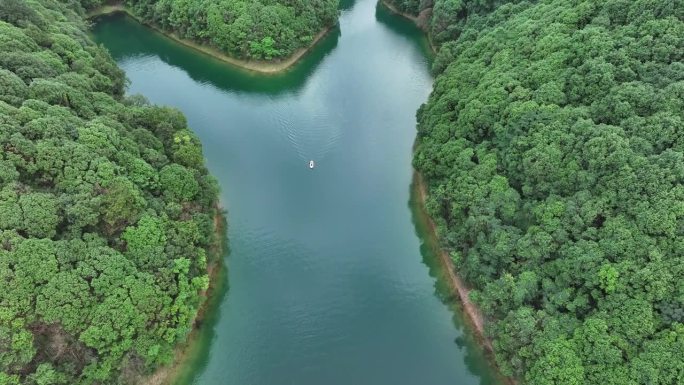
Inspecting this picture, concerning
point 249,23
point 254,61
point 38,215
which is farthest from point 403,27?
point 38,215

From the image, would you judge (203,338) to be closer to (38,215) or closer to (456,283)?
A: (38,215)

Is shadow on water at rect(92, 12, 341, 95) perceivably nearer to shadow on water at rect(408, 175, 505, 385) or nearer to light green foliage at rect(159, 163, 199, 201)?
light green foliage at rect(159, 163, 199, 201)

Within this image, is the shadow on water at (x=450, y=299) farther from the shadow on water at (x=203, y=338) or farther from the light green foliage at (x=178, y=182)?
the light green foliage at (x=178, y=182)

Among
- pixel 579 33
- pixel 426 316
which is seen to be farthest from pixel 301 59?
pixel 426 316

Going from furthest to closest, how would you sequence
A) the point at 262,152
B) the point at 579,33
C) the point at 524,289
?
the point at 262,152
the point at 579,33
the point at 524,289

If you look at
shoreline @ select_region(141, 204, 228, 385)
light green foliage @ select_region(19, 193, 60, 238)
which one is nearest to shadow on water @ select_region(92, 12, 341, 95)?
shoreline @ select_region(141, 204, 228, 385)

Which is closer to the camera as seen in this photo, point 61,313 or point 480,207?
point 61,313

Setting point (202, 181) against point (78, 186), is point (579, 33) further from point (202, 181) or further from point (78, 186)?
point (78, 186)
